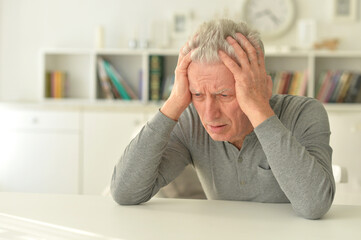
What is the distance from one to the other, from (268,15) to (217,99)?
10.9 feet

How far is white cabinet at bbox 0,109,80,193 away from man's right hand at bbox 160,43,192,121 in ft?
9.32

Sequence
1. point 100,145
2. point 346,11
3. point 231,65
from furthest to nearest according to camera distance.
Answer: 1. point 346,11
2. point 100,145
3. point 231,65

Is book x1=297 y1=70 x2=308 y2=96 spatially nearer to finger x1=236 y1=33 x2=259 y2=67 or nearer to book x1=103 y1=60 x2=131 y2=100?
book x1=103 y1=60 x2=131 y2=100

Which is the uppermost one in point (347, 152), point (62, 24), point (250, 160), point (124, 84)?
point (62, 24)

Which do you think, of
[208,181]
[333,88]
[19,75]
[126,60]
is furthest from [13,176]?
[208,181]

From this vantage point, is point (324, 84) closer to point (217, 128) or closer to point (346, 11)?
point (346, 11)

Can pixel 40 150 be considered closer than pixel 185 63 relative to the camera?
No

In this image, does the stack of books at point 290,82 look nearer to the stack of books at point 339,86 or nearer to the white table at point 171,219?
the stack of books at point 339,86

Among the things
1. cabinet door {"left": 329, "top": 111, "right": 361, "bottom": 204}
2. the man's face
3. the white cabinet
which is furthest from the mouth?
the white cabinet

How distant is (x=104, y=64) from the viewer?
4391 mm

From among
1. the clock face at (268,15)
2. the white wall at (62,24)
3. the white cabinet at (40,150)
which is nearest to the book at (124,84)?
the white wall at (62,24)

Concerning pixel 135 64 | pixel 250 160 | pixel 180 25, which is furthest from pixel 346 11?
pixel 250 160

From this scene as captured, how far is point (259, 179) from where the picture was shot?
4.63ft

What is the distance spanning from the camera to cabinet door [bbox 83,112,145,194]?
4.04 meters
